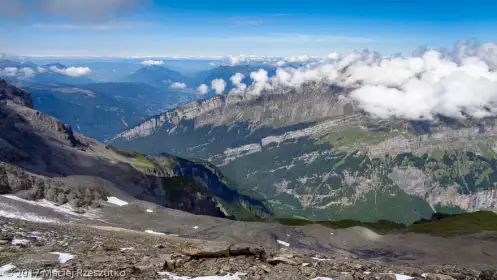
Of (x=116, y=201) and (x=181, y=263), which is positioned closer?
(x=181, y=263)

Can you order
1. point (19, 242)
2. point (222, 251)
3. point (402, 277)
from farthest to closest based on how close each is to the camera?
point (19, 242)
point (402, 277)
point (222, 251)

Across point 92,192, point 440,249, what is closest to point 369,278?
point 440,249

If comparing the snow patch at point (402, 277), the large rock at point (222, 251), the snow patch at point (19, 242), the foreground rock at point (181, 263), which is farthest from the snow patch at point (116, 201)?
the snow patch at point (402, 277)

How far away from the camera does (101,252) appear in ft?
111

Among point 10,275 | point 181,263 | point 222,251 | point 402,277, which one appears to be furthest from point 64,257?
point 402,277

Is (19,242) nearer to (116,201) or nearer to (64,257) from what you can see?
(64,257)

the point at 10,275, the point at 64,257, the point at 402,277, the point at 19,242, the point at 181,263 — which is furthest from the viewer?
the point at 19,242

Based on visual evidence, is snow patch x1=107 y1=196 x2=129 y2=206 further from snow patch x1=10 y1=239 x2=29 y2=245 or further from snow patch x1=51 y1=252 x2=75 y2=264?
snow patch x1=51 y1=252 x2=75 y2=264

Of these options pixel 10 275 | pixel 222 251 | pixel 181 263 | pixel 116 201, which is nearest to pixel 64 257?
pixel 10 275

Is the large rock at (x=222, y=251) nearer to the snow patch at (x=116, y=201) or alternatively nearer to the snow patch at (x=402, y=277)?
the snow patch at (x=402, y=277)

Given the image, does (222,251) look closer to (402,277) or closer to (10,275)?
(10,275)

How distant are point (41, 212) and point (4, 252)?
187 ft

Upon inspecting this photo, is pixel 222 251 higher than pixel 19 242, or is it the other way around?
pixel 222 251

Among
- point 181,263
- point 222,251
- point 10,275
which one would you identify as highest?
point 10,275
